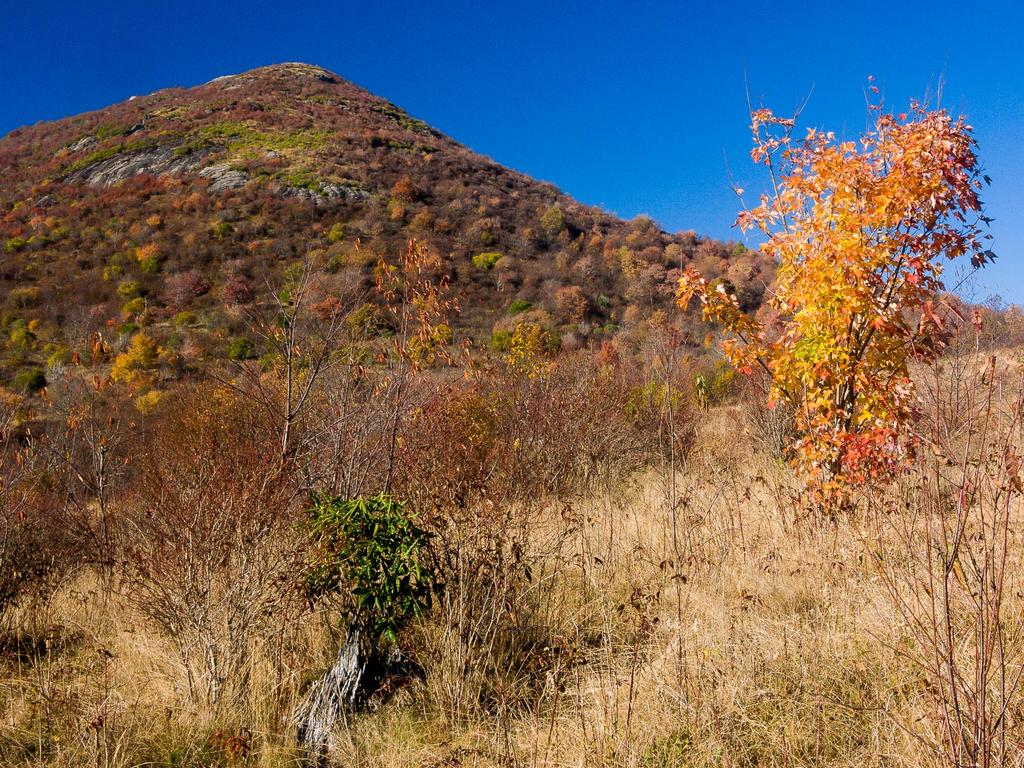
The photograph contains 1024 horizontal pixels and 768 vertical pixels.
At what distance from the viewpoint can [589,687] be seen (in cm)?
290

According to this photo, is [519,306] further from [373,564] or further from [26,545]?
[373,564]

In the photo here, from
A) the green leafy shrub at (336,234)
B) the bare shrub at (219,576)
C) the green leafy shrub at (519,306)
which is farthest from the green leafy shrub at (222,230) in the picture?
the bare shrub at (219,576)

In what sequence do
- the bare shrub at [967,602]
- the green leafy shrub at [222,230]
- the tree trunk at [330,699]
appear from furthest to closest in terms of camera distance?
the green leafy shrub at [222,230]
the tree trunk at [330,699]
the bare shrub at [967,602]

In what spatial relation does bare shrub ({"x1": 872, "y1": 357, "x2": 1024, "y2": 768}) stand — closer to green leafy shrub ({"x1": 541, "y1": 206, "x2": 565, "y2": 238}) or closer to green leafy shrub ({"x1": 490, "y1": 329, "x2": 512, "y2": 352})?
green leafy shrub ({"x1": 490, "y1": 329, "x2": 512, "y2": 352})

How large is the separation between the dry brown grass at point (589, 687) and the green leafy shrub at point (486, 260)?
23791mm

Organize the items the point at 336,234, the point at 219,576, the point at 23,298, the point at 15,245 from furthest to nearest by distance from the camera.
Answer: the point at 336,234 → the point at 15,245 → the point at 23,298 → the point at 219,576

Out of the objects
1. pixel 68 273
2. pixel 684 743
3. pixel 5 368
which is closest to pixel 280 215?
pixel 68 273

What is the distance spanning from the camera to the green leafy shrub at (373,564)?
303 centimetres

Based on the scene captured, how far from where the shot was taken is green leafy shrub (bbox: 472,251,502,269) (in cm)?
2712

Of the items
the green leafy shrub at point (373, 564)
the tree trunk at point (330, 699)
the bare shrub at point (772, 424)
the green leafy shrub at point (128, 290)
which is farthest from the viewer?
the green leafy shrub at point (128, 290)

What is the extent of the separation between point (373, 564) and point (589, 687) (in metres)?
1.16

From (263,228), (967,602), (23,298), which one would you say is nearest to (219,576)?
(967,602)

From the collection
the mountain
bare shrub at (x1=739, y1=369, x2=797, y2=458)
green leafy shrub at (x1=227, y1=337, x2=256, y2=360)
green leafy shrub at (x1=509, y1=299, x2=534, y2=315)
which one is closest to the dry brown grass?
bare shrub at (x1=739, y1=369, x2=797, y2=458)

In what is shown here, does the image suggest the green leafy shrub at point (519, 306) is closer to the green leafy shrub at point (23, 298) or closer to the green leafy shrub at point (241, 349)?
the green leafy shrub at point (241, 349)
